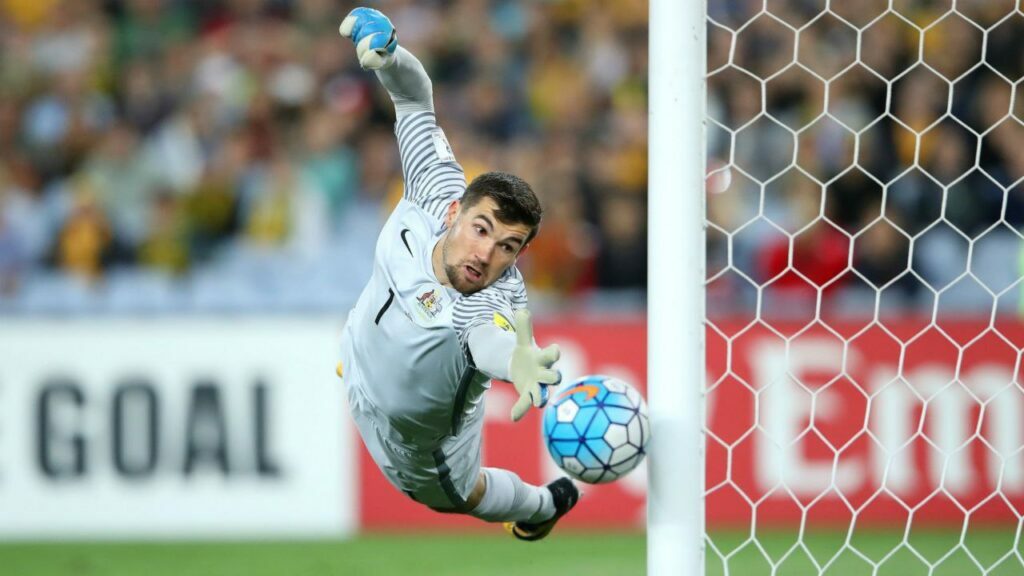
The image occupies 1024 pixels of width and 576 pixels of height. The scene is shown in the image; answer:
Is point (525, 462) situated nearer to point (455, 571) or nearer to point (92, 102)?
point (455, 571)

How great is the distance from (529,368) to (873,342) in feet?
17.3

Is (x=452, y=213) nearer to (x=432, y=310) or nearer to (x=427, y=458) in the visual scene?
(x=432, y=310)

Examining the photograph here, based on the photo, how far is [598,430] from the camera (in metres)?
3.92

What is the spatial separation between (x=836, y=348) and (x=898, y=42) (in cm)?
236

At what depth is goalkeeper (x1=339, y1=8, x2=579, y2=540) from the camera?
402 centimetres

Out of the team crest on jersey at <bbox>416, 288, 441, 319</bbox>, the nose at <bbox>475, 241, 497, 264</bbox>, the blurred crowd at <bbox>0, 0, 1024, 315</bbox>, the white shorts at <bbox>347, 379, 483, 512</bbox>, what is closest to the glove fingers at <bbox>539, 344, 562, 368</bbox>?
the nose at <bbox>475, 241, 497, 264</bbox>

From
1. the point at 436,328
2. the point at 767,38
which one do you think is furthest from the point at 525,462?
the point at 436,328

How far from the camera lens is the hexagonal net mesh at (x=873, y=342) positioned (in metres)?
8.03

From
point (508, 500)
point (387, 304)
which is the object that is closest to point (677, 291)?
point (387, 304)

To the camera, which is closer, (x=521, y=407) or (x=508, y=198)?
(x=521, y=407)

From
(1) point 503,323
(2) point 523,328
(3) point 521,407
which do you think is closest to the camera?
(3) point 521,407

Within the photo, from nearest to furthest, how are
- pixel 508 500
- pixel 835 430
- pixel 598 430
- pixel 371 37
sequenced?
pixel 598 430 < pixel 371 37 < pixel 508 500 < pixel 835 430

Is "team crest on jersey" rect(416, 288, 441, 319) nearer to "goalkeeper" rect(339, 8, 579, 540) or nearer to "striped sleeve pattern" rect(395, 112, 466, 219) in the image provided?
"goalkeeper" rect(339, 8, 579, 540)

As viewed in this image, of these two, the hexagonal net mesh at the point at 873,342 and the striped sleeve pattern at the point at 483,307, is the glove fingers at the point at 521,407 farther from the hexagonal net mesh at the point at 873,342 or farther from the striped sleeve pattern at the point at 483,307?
the hexagonal net mesh at the point at 873,342
